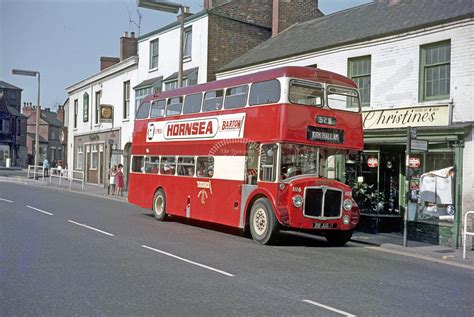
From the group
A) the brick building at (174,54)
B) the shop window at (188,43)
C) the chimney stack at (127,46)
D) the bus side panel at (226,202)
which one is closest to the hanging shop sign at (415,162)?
the bus side panel at (226,202)

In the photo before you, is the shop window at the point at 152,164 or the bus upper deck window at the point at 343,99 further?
the shop window at the point at 152,164

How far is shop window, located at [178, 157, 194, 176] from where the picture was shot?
54.2 feet

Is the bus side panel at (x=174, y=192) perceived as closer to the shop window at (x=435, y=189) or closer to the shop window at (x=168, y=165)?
the shop window at (x=168, y=165)

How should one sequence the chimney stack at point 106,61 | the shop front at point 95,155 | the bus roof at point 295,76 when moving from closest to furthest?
the bus roof at point 295,76, the shop front at point 95,155, the chimney stack at point 106,61

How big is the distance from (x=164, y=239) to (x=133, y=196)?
763 cm

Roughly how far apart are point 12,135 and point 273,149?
246 feet

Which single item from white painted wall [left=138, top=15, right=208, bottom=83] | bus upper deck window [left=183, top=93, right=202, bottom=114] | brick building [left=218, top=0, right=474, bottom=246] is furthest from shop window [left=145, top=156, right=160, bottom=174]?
white painted wall [left=138, top=15, right=208, bottom=83]

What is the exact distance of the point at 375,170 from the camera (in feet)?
57.6

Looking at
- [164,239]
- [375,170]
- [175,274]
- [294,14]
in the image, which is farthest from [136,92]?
[175,274]

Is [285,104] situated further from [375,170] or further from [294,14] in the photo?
[294,14]

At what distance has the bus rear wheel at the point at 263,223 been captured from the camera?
12.9m

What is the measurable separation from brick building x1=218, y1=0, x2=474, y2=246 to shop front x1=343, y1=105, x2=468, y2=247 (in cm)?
3

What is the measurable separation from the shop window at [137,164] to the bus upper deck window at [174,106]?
8.85ft

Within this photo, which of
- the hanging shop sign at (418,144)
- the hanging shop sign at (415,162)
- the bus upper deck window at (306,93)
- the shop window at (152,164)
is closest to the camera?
the bus upper deck window at (306,93)
